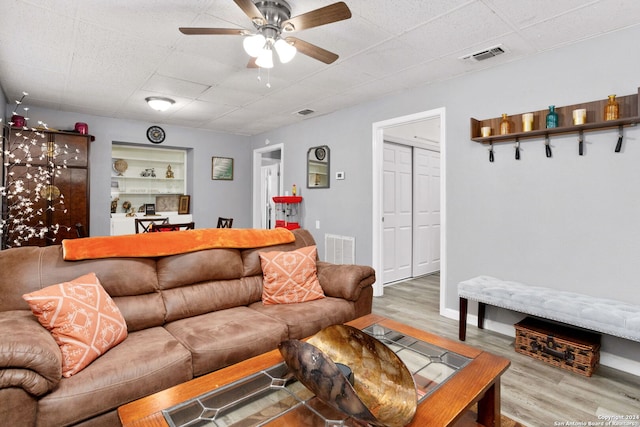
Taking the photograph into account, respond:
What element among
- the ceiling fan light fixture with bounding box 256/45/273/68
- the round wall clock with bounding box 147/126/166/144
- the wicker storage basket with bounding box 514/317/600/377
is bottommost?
the wicker storage basket with bounding box 514/317/600/377

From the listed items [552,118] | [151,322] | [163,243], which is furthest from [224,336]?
[552,118]

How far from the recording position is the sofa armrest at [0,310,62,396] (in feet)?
4.38

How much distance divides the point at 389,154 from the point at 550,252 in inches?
99.1

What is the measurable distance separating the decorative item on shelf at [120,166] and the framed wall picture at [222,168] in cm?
154

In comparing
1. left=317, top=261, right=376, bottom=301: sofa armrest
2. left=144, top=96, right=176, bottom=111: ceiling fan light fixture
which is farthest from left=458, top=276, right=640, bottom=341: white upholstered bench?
left=144, top=96, right=176, bottom=111: ceiling fan light fixture

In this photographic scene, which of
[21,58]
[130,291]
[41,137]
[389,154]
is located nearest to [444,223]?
[389,154]

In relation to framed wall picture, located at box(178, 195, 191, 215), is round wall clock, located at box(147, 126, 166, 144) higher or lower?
higher

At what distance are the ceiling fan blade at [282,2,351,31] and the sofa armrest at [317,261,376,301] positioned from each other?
1796mm

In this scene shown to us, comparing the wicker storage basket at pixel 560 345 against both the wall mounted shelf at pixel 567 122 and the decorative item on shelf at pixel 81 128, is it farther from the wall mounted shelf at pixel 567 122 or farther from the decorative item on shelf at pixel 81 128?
the decorative item on shelf at pixel 81 128

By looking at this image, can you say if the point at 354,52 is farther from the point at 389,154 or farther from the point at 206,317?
the point at 206,317

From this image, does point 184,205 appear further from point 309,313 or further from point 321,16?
point 321,16

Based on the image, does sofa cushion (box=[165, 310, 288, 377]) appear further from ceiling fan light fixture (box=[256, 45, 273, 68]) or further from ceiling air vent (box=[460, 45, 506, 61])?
ceiling air vent (box=[460, 45, 506, 61])

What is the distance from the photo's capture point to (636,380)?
2.35m

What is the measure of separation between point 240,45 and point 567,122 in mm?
2809
